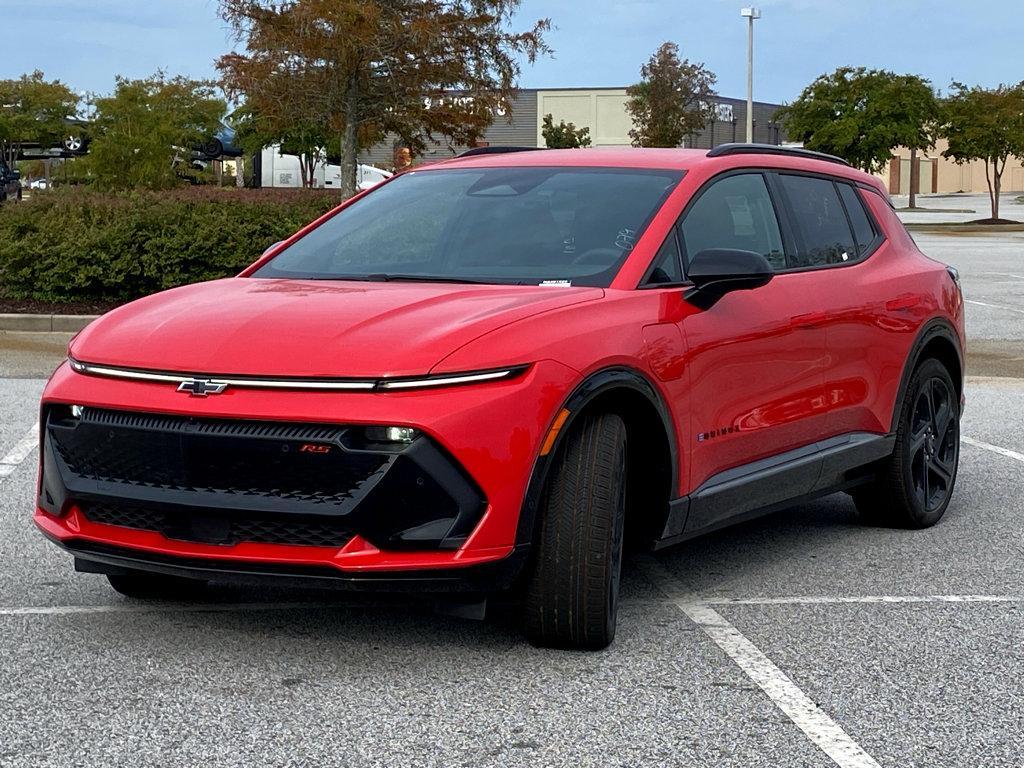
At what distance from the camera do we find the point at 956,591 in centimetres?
611

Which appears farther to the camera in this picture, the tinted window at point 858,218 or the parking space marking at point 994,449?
the parking space marking at point 994,449

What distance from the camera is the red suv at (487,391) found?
A: 460 cm

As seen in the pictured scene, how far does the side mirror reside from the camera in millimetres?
5488

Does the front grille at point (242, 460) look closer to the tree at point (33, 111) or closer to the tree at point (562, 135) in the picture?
the tree at point (33, 111)

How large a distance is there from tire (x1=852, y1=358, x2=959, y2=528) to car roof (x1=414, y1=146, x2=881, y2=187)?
1.20m

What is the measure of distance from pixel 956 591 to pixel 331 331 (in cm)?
275

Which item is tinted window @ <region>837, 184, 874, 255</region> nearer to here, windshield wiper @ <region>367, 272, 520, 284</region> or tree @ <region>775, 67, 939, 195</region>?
windshield wiper @ <region>367, 272, 520, 284</region>

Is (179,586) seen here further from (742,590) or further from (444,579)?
(742,590)

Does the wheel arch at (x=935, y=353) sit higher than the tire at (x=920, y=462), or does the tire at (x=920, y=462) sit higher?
the wheel arch at (x=935, y=353)


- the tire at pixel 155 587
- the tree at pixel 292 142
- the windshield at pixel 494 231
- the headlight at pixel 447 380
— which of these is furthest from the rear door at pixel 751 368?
the tree at pixel 292 142

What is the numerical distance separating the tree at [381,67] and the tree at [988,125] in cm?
3187

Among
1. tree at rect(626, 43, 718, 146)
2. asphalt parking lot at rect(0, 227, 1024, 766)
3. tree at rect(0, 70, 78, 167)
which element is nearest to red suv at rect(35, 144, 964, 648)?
asphalt parking lot at rect(0, 227, 1024, 766)

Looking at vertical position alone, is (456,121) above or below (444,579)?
above

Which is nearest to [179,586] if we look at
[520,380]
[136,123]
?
[520,380]
